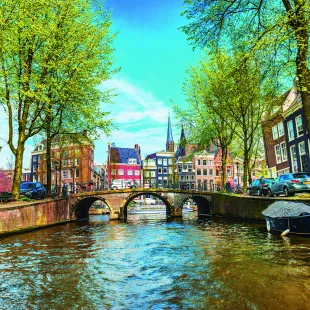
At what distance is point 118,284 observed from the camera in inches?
285

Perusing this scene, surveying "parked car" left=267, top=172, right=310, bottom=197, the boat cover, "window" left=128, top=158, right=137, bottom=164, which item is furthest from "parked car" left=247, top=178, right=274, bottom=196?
"window" left=128, top=158, right=137, bottom=164

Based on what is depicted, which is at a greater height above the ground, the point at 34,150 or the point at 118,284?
the point at 34,150

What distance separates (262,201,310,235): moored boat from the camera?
13.6 meters

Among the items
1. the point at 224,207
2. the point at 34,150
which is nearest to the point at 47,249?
the point at 224,207

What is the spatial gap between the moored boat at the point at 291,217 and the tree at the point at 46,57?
11.8 m

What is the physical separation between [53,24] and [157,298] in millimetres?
16134

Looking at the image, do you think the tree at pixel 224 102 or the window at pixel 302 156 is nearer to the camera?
the tree at pixel 224 102

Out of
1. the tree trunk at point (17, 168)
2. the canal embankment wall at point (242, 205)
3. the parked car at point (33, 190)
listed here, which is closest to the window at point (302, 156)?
the canal embankment wall at point (242, 205)

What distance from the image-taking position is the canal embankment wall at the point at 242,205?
19.7 metres

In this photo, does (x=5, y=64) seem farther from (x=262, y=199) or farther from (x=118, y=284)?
(x=262, y=199)

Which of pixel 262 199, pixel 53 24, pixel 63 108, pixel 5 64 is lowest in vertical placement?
pixel 262 199

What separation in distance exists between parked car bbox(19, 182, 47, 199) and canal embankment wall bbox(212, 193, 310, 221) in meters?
15.7

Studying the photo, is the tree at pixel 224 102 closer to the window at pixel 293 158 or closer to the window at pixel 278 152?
the window at pixel 293 158

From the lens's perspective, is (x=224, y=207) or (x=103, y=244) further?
(x=224, y=207)
